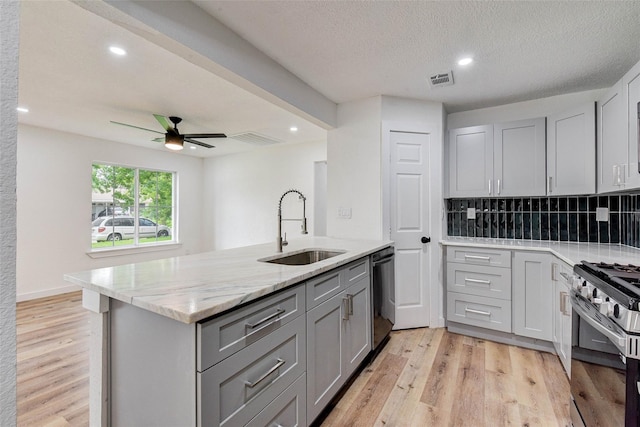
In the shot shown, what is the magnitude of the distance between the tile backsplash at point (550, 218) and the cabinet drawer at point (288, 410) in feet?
8.82

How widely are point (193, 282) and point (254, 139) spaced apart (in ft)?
13.2

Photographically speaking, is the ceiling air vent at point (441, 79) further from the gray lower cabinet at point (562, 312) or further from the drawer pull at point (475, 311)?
the drawer pull at point (475, 311)

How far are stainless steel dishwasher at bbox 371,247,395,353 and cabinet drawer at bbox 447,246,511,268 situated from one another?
68cm

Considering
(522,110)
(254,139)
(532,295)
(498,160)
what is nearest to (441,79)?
(498,160)

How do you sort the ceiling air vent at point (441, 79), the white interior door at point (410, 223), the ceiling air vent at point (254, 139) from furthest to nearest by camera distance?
the ceiling air vent at point (254, 139) < the white interior door at point (410, 223) < the ceiling air vent at point (441, 79)

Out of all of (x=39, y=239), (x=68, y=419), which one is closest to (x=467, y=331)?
(x=68, y=419)

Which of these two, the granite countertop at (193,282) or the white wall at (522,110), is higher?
the white wall at (522,110)

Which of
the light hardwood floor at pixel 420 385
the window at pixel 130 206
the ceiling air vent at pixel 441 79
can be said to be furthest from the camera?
the window at pixel 130 206

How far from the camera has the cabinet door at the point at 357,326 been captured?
1934mm

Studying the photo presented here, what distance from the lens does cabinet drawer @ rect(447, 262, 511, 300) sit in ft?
8.73

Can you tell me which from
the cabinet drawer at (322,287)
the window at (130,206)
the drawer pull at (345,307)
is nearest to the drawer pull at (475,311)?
the drawer pull at (345,307)

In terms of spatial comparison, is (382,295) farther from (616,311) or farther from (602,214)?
(602,214)

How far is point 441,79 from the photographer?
2.64 m

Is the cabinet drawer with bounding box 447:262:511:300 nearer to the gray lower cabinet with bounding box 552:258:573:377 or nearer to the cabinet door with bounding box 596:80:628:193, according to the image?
the gray lower cabinet with bounding box 552:258:573:377
